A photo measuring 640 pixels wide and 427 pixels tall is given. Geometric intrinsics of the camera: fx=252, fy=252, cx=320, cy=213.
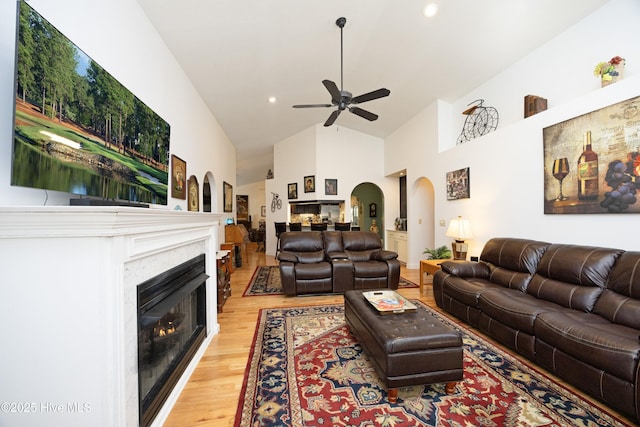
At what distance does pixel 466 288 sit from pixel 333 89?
2.91 metres

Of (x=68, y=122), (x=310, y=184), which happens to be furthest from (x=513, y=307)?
(x=310, y=184)

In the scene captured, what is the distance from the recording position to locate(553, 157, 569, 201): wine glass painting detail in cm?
276

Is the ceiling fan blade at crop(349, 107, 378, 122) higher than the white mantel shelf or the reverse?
higher

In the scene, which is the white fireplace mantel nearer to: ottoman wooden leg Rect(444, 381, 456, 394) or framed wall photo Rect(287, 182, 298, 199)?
ottoman wooden leg Rect(444, 381, 456, 394)

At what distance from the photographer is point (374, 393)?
1.78m

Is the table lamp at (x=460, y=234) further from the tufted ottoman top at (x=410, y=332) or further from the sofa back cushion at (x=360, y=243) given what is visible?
the tufted ottoman top at (x=410, y=332)

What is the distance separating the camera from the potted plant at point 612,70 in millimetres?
2453

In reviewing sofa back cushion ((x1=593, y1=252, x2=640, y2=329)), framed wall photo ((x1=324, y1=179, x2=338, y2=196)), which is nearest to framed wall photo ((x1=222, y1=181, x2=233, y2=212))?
framed wall photo ((x1=324, y1=179, x2=338, y2=196))

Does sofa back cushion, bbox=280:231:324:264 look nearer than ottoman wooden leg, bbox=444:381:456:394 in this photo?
No

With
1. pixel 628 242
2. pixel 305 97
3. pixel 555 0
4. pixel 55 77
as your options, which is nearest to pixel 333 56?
pixel 305 97

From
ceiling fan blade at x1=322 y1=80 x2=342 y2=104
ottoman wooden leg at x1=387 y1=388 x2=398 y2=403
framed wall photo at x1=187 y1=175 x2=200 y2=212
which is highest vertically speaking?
ceiling fan blade at x1=322 y1=80 x2=342 y2=104

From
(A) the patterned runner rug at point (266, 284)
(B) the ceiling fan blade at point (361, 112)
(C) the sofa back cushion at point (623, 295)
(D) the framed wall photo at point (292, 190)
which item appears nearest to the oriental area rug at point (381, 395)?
(C) the sofa back cushion at point (623, 295)

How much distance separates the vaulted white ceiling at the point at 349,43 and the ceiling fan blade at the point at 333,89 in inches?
29.6

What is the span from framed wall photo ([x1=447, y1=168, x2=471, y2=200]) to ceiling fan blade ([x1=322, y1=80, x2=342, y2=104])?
2462mm
